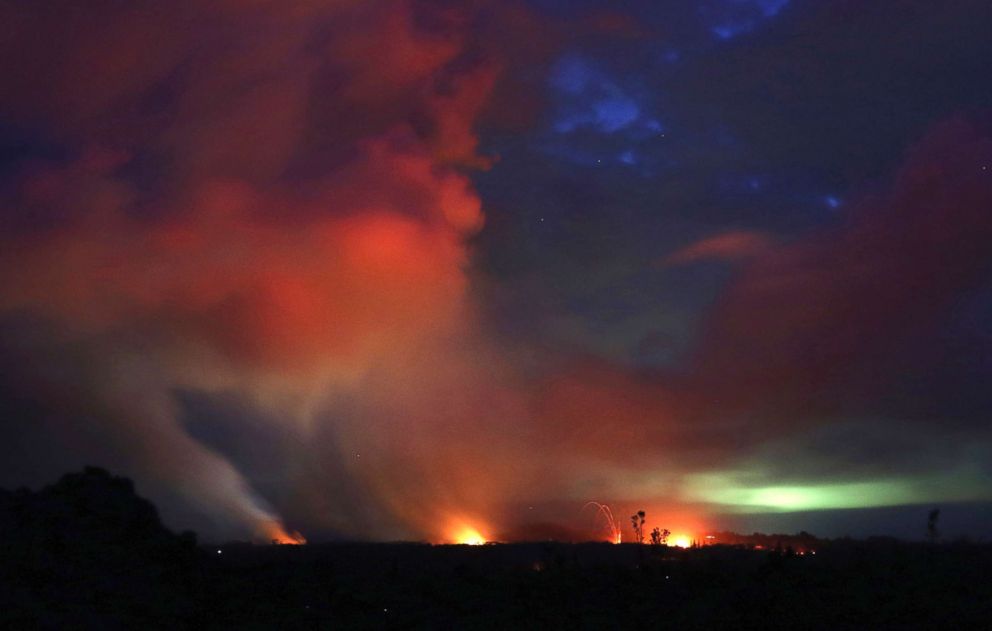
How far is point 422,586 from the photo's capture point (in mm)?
21703

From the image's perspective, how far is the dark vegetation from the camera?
1894cm

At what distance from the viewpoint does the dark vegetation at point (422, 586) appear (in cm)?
1894

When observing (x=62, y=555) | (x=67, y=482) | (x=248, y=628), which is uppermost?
(x=67, y=482)

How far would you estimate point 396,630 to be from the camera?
19.6 meters

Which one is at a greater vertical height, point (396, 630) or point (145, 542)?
point (145, 542)

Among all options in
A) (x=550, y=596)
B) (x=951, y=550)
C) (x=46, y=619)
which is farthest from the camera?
(x=951, y=550)

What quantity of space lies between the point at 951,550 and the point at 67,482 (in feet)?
66.8

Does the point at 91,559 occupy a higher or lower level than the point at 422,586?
higher

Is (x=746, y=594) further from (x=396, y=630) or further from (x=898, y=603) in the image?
(x=396, y=630)

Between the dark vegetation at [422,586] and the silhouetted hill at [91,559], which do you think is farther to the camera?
the dark vegetation at [422,586]

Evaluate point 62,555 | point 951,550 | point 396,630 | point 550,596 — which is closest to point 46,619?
point 62,555

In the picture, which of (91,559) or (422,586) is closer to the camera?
(91,559)

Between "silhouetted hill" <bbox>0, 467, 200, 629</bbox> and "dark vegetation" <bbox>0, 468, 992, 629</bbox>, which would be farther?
"dark vegetation" <bbox>0, 468, 992, 629</bbox>

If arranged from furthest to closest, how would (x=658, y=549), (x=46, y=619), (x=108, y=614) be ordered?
(x=658, y=549) → (x=108, y=614) → (x=46, y=619)
